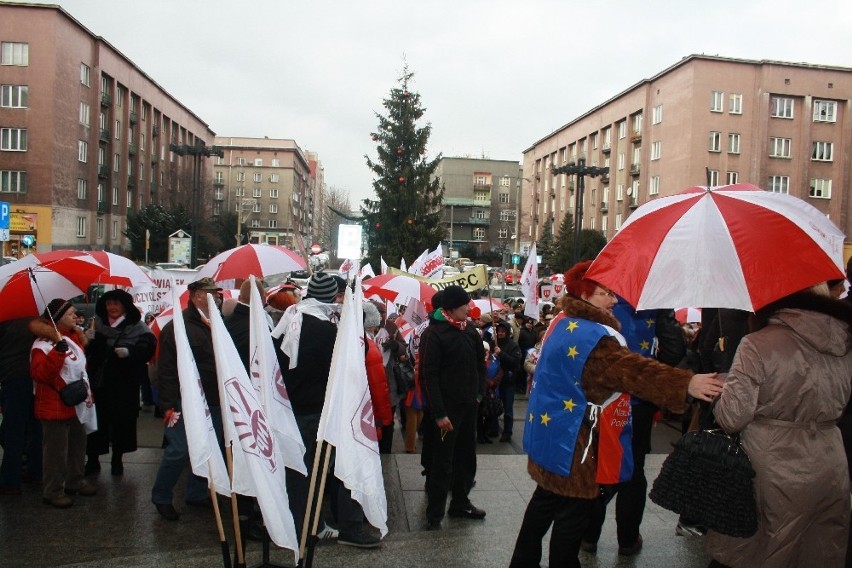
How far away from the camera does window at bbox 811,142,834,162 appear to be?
47312mm

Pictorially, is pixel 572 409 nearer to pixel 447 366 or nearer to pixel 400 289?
pixel 447 366

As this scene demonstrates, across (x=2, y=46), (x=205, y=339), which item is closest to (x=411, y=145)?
(x=2, y=46)

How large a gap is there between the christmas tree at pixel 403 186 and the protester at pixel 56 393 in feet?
91.9

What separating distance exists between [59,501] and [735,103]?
47.0 m

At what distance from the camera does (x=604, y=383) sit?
12.4 feet

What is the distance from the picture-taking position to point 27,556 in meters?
5.11

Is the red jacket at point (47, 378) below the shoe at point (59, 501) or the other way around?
the other way around

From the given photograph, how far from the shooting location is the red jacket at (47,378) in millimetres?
6020

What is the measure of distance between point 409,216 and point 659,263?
31.5 meters

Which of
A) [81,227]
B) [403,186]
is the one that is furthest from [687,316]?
[81,227]

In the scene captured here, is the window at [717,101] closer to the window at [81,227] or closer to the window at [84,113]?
the window at [84,113]

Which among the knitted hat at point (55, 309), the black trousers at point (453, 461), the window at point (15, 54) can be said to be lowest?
the black trousers at point (453, 461)

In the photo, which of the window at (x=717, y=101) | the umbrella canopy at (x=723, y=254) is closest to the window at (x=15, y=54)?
the window at (x=717, y=101)

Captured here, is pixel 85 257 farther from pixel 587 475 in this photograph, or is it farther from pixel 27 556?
pixel 587 475
